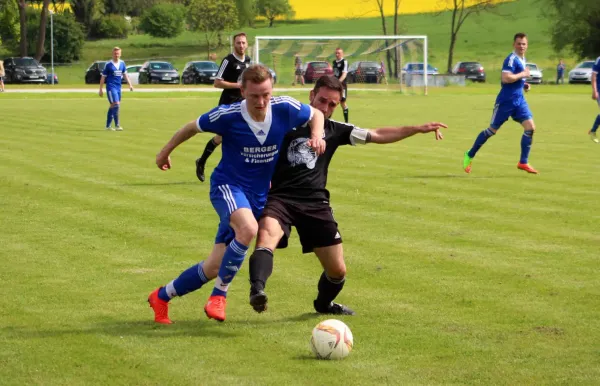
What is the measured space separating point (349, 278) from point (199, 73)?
51.6 meters

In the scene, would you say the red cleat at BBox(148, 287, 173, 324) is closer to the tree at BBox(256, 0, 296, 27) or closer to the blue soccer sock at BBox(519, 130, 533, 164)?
the blue soccer sock at BBox(519, 130, 533, 164)

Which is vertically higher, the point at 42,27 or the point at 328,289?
the point at 42,27

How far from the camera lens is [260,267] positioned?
21.0 ft

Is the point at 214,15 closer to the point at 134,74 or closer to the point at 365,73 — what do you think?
the point at 134,74

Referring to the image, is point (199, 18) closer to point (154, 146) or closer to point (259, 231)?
point (154, 146)

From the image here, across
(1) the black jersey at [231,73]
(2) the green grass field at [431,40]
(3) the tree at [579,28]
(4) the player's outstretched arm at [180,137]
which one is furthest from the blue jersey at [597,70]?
(3) the tree at [579,28]

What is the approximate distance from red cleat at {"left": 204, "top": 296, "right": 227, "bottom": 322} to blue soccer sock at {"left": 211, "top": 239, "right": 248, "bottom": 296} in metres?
0.04

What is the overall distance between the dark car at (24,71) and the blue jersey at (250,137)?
5523 cm

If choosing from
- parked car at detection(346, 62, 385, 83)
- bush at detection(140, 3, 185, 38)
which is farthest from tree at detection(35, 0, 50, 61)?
parked car at detection(346, 62, 385, 83)

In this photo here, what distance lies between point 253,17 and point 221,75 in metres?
93.3

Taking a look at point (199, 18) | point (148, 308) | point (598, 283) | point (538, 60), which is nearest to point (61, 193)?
point (148, 308)

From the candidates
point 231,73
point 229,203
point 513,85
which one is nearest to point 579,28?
point 513,85

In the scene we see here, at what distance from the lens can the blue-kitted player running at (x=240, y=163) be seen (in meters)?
6.44

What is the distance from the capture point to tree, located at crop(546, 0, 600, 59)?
251 ft
